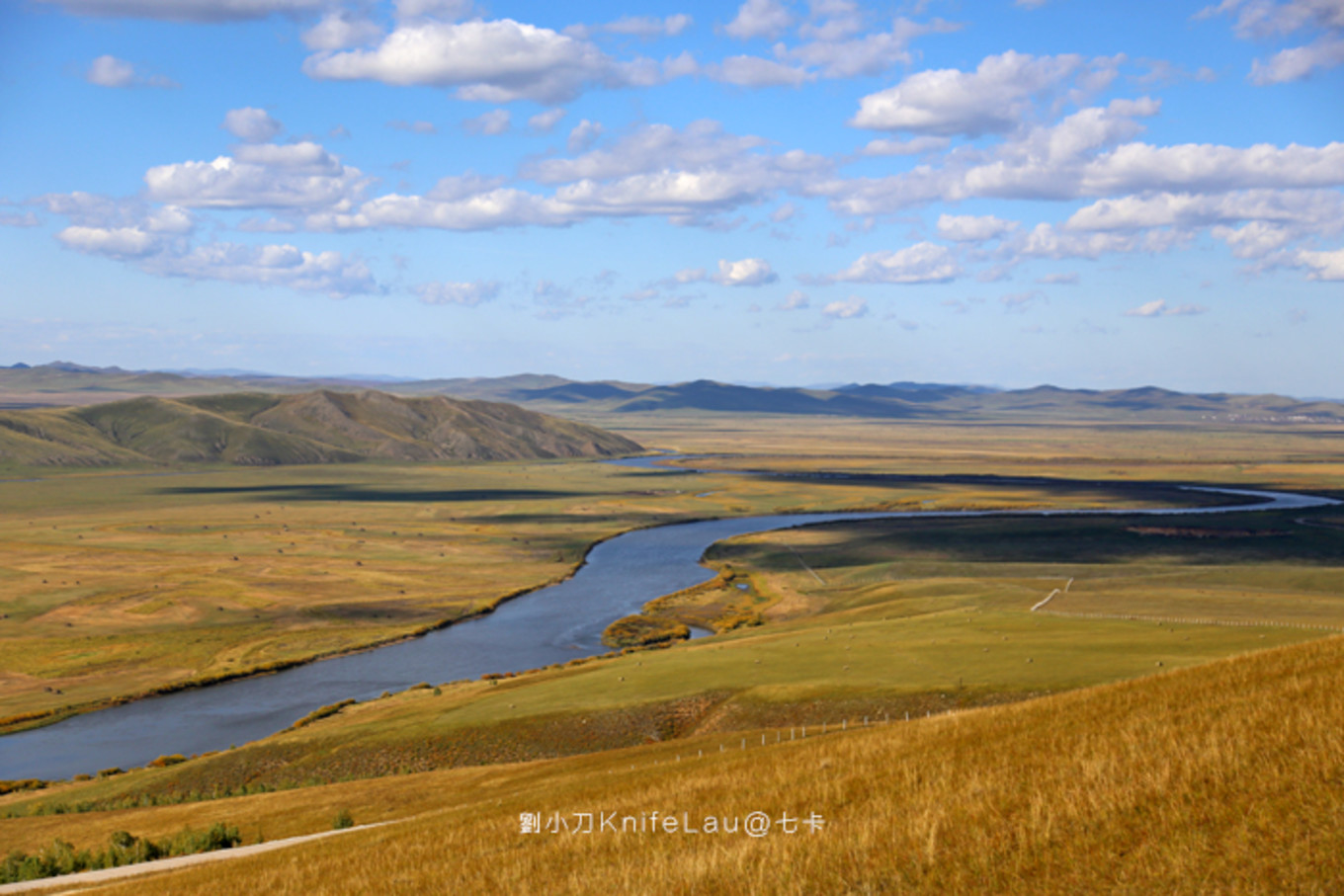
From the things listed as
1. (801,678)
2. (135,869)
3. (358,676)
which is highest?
(135,869)

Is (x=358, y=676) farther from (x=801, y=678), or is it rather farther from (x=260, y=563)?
(x=260, y=563)

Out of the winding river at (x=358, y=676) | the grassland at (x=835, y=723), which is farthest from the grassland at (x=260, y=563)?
Result: the winding river at (x=358, y=676)

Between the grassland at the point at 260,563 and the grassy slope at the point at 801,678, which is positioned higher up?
the grassy slope at the point at 801,678

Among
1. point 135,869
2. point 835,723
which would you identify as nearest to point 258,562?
point 835,723

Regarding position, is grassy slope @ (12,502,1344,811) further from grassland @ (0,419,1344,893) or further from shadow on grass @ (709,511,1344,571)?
shadow on grass @ (709,511,1344,571)

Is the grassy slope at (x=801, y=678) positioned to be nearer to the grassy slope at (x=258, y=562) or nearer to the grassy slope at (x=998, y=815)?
the grassy slope at (x=998, y=815)
